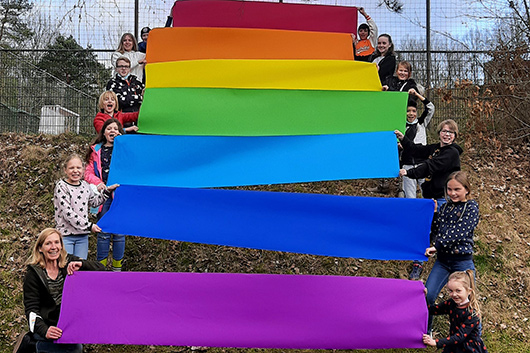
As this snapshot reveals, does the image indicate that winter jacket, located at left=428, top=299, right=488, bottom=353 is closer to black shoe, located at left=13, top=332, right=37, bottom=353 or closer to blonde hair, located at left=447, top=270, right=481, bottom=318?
blonde hair, located at left=447, top=270, right=481, bottom=318

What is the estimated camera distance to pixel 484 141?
30.5 ft

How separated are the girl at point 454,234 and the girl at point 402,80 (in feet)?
6.85

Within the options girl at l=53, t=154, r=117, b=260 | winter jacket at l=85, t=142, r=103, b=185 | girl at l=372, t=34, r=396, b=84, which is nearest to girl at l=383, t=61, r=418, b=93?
girl at l=372, t=34, r=396, b=84

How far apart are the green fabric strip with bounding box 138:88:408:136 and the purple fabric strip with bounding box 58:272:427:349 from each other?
149cm

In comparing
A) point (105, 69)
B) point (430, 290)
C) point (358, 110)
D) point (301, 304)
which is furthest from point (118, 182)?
point (105, 69)

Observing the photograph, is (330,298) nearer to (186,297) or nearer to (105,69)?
(186,297)

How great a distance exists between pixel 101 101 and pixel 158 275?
2.34 metres

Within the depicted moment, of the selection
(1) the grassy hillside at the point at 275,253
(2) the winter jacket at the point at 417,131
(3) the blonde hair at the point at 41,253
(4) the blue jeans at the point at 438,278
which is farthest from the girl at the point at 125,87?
(4) the blue jeans at the point at 438,278

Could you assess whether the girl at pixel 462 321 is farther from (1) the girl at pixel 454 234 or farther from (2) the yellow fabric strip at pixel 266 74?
(2) the yellow fabric strip at pixel 266 74

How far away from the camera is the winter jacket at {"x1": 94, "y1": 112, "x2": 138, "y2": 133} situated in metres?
6.02

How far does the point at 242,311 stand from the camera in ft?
14.9

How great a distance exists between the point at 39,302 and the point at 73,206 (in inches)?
36.6

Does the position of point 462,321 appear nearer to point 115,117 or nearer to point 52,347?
point 52,347

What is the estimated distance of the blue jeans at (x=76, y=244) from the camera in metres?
5.07
